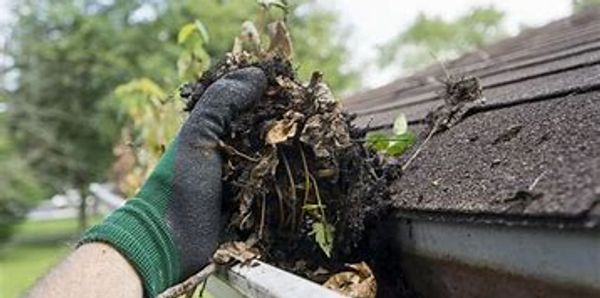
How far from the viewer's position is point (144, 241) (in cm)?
114

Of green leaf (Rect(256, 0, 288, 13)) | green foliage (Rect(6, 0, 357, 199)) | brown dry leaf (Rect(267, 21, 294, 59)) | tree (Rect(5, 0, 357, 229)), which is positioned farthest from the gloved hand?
tree (Rect(5, 0, 357, 229))

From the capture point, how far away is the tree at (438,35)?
831 inches

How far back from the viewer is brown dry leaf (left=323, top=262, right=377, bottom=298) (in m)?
1.14

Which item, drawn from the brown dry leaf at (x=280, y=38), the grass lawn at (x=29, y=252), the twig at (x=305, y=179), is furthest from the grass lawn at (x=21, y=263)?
the twig at (x=305, y=179)

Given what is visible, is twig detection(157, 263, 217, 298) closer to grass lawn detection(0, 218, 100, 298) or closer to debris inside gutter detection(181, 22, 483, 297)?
debris inside gutter detection(181, 22, 483, 297)

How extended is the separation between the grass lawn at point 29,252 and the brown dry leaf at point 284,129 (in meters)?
8.23

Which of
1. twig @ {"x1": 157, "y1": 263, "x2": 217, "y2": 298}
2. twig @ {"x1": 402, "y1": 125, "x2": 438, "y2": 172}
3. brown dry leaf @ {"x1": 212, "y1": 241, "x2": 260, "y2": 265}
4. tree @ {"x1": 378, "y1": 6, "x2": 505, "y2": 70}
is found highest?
twig @ {"x1": 402, "y1": 125, "x2": 438, "y2": 172}

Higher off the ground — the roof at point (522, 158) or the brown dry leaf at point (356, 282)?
the roof at point (522, 158)

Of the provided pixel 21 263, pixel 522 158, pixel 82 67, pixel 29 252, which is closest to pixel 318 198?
pixel 522 158

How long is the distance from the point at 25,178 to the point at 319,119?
15.2 meters

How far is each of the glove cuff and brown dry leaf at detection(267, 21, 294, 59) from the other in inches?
23.3

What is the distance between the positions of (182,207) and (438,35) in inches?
845

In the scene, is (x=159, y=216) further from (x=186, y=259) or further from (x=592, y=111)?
(x=592, y=111)

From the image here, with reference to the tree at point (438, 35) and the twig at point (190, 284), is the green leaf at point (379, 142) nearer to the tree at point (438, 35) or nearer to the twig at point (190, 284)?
the twig at point (190, 284)
